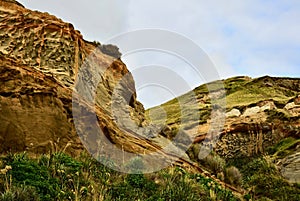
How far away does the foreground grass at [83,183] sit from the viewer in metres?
7.60

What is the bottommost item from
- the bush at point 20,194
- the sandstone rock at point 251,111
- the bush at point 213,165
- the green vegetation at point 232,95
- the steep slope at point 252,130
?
the bush at point 20,194

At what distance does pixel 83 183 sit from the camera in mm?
9023

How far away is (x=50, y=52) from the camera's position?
15977 millimetres

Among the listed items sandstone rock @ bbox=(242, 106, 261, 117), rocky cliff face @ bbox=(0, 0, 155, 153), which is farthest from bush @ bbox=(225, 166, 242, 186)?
sandstone rock @ bbox=(242, 106, 261, 117)

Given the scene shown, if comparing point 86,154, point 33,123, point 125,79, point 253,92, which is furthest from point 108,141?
point 253,92

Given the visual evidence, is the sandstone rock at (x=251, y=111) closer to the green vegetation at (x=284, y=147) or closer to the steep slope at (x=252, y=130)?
the steep slope at (x=252, y=130)

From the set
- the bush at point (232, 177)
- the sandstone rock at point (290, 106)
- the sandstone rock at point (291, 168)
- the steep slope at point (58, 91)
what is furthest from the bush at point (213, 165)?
the sandstone rock at point (290, 106)

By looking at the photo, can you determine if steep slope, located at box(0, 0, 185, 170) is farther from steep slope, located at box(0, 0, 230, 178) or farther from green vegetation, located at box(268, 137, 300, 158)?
green vegetation, located at box(268, 137, 300, 158)

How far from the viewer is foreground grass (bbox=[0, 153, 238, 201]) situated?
7602 millimetres

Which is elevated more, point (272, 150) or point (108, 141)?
point (272, 150)

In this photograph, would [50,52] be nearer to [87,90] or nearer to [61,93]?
[87,90]

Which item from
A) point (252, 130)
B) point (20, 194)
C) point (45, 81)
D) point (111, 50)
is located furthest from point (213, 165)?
point (252, 130)

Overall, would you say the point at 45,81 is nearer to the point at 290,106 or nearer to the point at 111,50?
the point at 111,50

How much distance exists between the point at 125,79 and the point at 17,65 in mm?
11099
